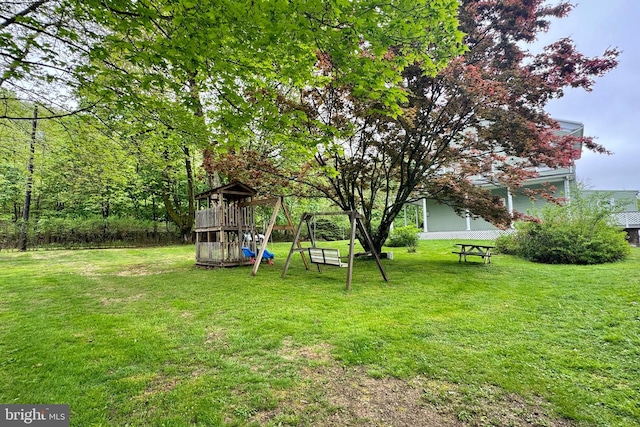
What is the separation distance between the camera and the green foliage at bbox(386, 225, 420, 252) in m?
15.7

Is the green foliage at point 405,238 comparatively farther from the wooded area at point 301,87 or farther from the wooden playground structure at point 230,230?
the wooden playground structure at point 230,230

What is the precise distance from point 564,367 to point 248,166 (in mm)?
9290

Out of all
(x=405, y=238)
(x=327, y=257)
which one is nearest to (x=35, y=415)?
(x=327, y=257)

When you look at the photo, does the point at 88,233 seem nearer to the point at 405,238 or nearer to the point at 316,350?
the point at 405,238

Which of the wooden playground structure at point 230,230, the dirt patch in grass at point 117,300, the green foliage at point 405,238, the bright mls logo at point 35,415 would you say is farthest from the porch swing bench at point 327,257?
the green foliage at point 405,238

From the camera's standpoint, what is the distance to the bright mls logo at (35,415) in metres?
2.23

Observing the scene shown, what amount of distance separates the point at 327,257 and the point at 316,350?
4473 mm

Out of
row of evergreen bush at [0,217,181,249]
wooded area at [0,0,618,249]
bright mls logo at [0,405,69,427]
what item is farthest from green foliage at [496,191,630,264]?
row of evergreen bush at [0,217,181,249]

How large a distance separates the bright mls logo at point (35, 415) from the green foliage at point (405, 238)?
14296 mm

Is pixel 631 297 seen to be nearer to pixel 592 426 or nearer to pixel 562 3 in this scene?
pixel 592 426

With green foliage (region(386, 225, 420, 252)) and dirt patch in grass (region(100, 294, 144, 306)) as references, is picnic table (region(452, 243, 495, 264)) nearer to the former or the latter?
green foliage (region(386, 225, 420, 252))

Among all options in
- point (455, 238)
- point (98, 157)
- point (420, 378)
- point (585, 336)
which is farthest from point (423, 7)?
point (455, 238)

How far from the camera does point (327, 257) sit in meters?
7.85

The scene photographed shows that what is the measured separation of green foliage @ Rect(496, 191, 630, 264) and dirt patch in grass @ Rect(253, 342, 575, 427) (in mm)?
9262
